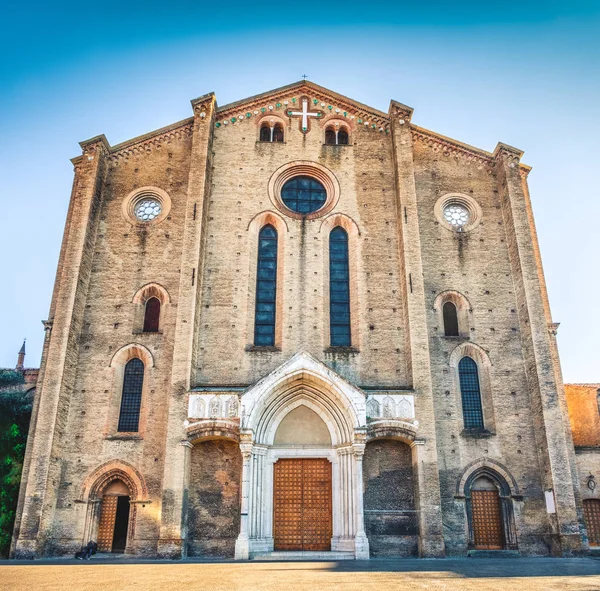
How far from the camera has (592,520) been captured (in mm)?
19750

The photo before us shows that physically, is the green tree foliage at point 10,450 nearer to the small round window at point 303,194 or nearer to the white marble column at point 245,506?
the white marble column at point 245,506

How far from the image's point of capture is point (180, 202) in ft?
72.8

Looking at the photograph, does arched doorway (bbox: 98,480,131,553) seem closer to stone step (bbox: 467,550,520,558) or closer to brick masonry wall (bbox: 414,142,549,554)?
brick masonry wall (bbox: 414,142,549,554)

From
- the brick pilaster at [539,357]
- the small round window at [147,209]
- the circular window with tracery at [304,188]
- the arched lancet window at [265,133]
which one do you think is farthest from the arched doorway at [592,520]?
the small round window at [147,209]

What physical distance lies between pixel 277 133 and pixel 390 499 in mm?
14128

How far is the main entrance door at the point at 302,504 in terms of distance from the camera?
709 inches

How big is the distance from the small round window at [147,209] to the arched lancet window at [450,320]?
11030mm

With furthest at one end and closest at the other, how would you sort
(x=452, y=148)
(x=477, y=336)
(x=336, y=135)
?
(x=336, y=135)
(x=452, y=148)
(x=477, y=336)

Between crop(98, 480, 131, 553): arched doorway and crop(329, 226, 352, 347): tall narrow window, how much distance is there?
325 inches

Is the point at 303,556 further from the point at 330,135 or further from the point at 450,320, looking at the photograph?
the point at 330,135

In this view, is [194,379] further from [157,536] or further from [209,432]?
[157,536]

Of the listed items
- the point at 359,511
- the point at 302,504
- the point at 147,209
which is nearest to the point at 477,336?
the point at 359,511

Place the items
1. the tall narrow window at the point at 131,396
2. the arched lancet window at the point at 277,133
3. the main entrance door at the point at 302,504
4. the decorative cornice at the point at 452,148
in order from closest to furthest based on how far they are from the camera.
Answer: the main entrance door at the point at 302,504 < the tall narrow window at the point at 131,396 < the decorative cornice at the point at 452,148 < the arched lancet window at the point at 277,133

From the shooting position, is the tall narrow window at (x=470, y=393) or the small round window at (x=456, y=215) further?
the small round window at (x=456, y=215)
